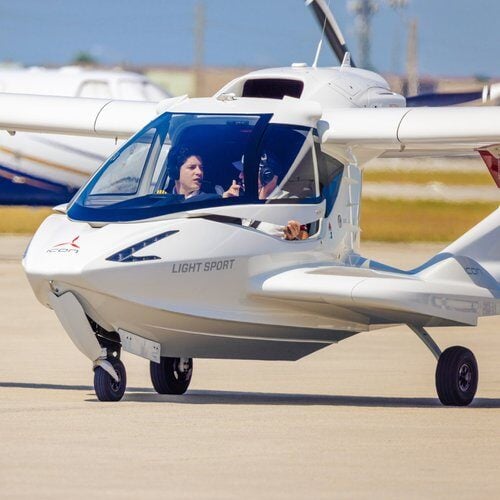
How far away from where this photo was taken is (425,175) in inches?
1156

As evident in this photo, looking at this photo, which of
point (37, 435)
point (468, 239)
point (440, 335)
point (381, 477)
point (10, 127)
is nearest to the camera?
point (381, 477)

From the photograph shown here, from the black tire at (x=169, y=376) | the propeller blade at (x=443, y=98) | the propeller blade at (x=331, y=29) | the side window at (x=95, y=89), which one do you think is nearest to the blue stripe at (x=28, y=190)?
the side window at (x=95, y=89)

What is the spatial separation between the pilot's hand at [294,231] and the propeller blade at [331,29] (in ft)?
17.9

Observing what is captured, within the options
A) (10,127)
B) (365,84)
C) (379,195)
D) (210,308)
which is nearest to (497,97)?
(365,84)

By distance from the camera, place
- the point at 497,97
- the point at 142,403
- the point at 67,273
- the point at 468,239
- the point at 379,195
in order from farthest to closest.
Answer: the point at 379,195
the point at 497,97
the point at 468,239
the point at 142,403
the point at 67,273

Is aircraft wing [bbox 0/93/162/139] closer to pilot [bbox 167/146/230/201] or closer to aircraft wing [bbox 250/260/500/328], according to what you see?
pilot [bbox 167/146/230/201]

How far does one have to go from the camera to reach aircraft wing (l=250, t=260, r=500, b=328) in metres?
14.0

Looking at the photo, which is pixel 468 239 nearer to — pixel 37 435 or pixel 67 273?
pixel 67 273

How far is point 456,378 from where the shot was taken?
48.3 feet

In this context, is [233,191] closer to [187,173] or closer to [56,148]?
[187,173]

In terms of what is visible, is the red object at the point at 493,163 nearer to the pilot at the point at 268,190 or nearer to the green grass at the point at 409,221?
the pilot at the point at 268,190

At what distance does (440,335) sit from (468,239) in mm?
6077

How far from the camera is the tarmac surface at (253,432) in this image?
9.80 metres

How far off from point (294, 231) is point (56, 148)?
2216 centimetres
